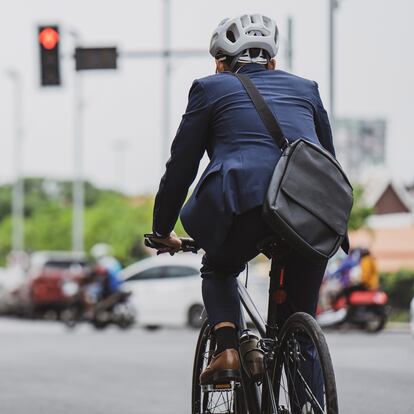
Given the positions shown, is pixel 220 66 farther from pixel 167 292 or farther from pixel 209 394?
pixel 167 292

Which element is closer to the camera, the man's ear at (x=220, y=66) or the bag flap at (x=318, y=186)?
the bag flap at (x=318, y=186)

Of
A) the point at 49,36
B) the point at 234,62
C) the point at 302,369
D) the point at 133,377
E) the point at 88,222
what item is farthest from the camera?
the point at 88,222

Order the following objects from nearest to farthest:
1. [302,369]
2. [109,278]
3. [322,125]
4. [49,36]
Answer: [302,369] < [322,125] < [49,36] < [109,278]

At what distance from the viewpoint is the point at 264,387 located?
4.83 meters

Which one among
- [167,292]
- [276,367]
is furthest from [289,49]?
[276,367]

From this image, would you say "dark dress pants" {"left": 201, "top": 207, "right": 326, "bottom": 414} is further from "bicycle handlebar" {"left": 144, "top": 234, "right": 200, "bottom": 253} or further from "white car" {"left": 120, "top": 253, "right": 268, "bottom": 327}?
"white car" {"left": 120, "top": 253, "right": 268, "bottom": 327}

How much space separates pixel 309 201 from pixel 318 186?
68mm

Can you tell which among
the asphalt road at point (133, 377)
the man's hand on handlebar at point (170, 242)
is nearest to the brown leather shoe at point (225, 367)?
the man's hand on handlebar at point (170, 242)

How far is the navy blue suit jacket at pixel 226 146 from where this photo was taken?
15.4 ft

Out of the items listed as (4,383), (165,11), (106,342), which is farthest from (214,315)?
(165,11)

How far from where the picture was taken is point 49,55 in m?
21.9

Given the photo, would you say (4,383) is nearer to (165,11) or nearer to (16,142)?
(165,11)

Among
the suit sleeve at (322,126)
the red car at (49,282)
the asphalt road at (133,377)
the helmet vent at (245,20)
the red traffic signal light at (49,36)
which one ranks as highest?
the helmet vent at (245,20)

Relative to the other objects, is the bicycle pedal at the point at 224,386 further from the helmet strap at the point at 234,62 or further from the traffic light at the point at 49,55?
the traffic light at the point at 49,55
